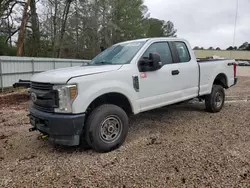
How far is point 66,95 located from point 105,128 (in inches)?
34.3

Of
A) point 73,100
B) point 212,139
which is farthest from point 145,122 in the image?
point 73,100

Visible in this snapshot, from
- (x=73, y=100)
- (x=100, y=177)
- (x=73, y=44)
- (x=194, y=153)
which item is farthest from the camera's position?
(x=73, y=44)

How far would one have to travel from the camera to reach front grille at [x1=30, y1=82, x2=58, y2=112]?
3.22 m

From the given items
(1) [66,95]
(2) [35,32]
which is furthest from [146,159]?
(2) [35,32]

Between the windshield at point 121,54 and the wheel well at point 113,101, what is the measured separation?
0.67 meters

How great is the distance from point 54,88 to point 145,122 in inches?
103

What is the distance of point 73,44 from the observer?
23016 mm

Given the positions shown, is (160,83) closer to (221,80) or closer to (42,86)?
(42,86)

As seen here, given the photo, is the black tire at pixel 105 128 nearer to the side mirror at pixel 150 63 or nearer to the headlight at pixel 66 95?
the headlight at pixel 66 95

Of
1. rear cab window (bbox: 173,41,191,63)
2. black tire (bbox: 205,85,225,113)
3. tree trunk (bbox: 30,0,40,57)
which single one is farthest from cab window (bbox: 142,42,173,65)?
tree trunk (bbox: 30,0,40,57)

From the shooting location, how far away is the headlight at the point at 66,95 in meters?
3.12

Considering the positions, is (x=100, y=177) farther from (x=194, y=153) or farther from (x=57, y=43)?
(x=57, y=43)

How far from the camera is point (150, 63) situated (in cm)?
390

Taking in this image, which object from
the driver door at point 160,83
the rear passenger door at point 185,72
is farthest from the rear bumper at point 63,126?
the rear passenger door at point 185,72
